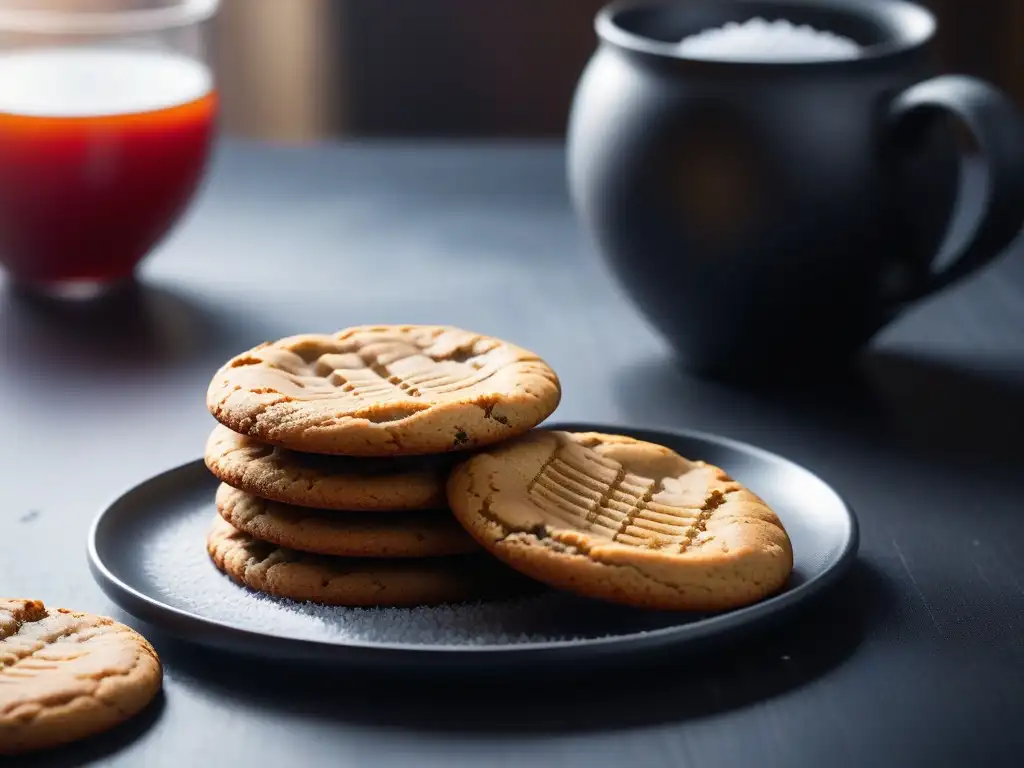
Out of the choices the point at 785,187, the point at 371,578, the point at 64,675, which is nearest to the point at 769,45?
the point at 785,187

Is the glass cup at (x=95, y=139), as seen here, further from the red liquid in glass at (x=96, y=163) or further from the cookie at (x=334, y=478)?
the cookie at (x=334, y=478)

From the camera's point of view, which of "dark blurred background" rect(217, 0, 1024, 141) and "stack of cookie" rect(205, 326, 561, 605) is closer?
"stack of cookie" rect(205, 326, 561, 605)

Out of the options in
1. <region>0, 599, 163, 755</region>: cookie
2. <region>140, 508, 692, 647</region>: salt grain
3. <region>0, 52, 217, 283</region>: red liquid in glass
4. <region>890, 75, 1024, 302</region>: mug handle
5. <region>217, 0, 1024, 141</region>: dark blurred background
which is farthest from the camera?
<region>217, 0, 1024, 141</region>: dark blurred background

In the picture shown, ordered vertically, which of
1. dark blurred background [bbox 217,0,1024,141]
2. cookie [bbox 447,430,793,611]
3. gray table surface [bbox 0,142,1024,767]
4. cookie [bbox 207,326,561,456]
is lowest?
dark blurred background [bbox 217,0,1024,141]

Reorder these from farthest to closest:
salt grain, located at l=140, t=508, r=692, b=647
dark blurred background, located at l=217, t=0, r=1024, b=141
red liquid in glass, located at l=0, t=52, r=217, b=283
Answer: dark blurred background, located at l=217, t=0, r=1024, b=141, red liquid in glass, located at l=0, t=52, r=217, b=283, salt grain, located at l=140, t=508, r=692, b=647

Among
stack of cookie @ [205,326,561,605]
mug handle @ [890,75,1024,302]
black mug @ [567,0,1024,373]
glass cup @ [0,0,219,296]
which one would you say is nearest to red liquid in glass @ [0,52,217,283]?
glass cup @ [0,0,219,296]

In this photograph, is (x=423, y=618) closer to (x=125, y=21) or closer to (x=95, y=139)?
(x=95, y=139)

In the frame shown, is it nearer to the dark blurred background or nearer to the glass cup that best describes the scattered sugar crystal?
the glass cup
